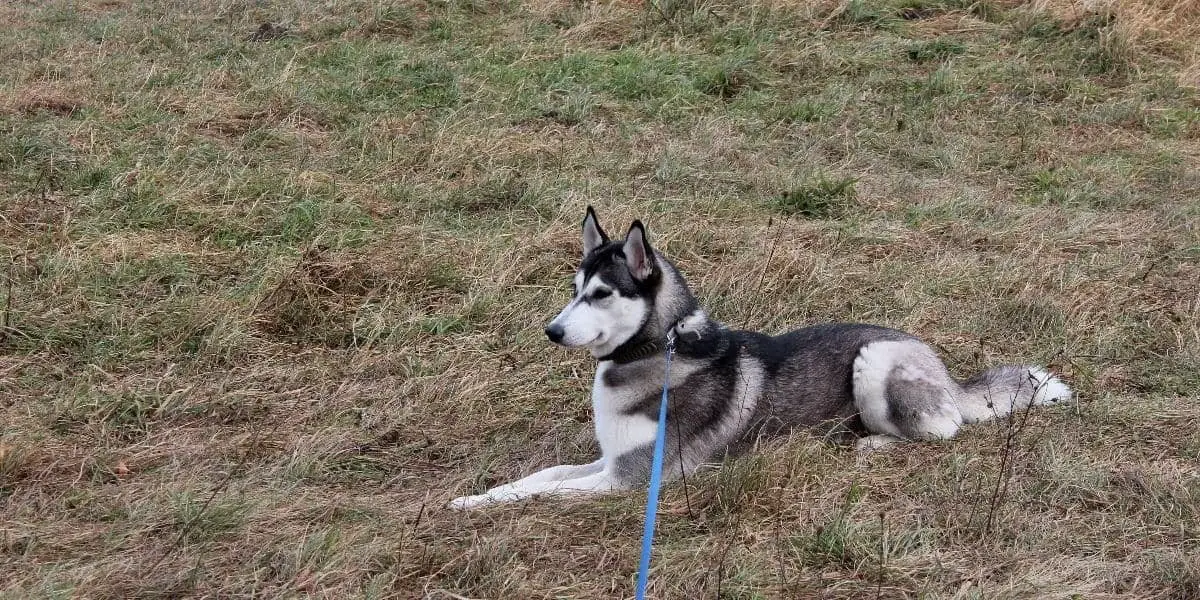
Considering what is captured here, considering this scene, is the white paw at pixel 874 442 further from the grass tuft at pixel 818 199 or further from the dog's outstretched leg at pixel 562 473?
the grass tuft at pixel 818 199

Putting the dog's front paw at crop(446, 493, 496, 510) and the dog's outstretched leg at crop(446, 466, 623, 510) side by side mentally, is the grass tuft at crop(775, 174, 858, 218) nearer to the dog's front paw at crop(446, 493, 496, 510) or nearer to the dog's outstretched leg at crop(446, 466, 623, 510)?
the dog's outstretched leg at crop(446, 466, 623, 510)

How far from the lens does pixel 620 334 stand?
14.0ft

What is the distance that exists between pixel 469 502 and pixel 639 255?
103 cm

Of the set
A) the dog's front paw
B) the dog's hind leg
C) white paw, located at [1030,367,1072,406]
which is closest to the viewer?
the dog's front paw

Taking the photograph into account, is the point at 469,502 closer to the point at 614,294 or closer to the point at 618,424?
the point at 618,424

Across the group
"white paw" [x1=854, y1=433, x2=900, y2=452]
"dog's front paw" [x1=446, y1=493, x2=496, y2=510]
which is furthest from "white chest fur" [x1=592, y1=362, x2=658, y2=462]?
"white paw" [x1=854, y1=433, x2=900, y2=452]

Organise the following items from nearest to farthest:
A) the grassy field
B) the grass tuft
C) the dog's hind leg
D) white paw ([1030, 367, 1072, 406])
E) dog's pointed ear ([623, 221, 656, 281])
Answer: the grassy field < dog's pointed ear ([623, 221, 656, 281]) < the dog's hind leg < white paw ([1030, 367, 1072, 406]) < the grass tuft

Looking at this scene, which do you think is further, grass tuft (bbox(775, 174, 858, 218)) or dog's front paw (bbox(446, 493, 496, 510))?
grass tuft (bbox(775, 174, 858, 218))

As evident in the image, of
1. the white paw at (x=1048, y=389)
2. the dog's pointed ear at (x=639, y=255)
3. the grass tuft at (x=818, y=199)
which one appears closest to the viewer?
the dog's pointed ear at (x=639, y=255)

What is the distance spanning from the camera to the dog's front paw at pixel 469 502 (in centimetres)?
388

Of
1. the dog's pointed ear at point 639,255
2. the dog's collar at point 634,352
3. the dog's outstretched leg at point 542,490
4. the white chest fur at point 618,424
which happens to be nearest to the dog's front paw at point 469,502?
the dog's outstretched leg at point 542,490

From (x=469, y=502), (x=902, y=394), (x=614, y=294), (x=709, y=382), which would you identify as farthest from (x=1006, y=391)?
(x=469, y=502)

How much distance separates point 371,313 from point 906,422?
248cm

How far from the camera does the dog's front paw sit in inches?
153
